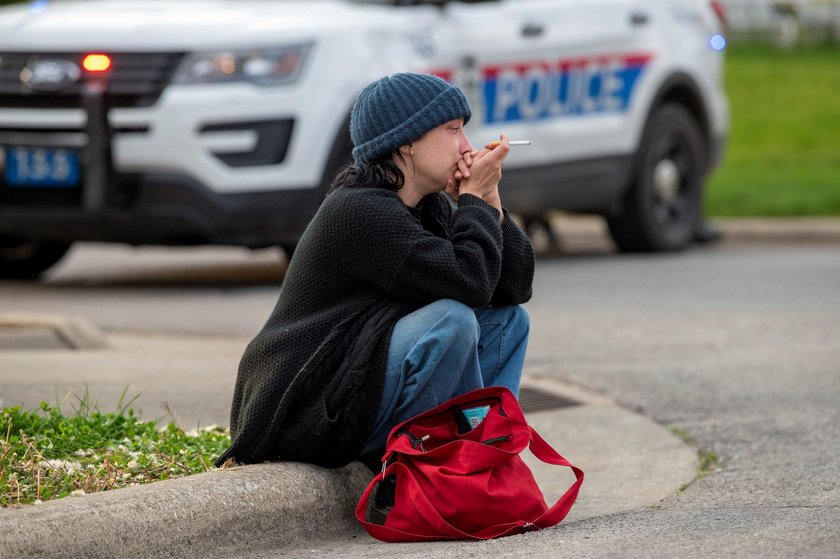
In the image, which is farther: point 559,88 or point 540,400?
point 559,88

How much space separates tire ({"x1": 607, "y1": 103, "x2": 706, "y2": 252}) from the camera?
31.7ft

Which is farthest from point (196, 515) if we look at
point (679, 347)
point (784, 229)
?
point (784, 229)

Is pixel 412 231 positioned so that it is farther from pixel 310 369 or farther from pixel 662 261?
pixel 662 261

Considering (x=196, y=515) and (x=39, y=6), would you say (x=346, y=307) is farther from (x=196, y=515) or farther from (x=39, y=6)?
(x=39, y=6)

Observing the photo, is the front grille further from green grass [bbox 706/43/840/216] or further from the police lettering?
green grass [bbox 706/43/840/216]

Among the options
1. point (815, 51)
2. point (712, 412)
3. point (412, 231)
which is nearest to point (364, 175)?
point (412, 231)

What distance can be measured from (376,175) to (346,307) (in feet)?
1.06

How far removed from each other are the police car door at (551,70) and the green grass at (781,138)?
2.90 meters

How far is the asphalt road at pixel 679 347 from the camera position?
3516mm

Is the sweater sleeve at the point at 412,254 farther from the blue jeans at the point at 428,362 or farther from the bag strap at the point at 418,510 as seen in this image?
the bag strap at the point at 418,510

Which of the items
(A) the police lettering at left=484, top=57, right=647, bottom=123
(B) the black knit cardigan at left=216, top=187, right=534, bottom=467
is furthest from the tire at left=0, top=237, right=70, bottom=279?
(B) the black knit cardigan at left=216, top=187, right=534, bottom=467

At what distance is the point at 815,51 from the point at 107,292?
2625cm

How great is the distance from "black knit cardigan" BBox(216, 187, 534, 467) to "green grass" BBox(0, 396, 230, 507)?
181mm

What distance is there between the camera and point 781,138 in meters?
18.2
